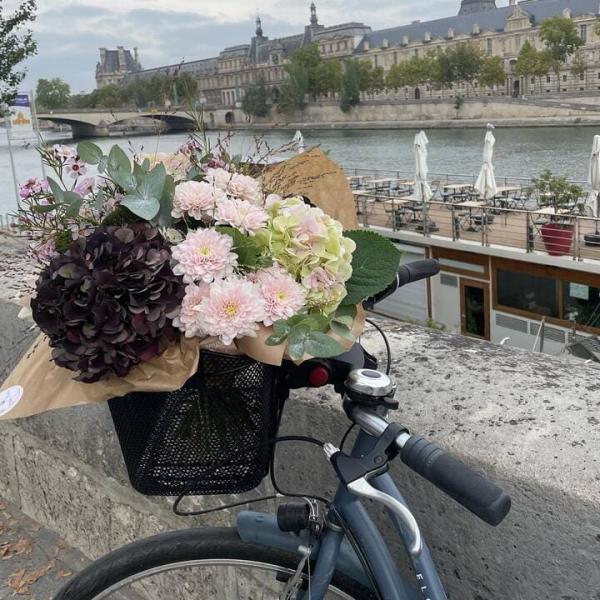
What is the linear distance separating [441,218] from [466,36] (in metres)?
52.4

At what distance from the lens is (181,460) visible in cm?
89

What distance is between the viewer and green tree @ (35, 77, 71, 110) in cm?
A: 4694

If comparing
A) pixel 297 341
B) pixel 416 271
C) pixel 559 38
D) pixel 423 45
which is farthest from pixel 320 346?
pixel 423 45

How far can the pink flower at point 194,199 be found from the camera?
83cm

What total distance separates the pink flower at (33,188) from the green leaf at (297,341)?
0.35 m

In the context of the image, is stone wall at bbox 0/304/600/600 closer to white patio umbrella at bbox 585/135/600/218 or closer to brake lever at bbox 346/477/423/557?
brake lever at bbox 346/477/423/557

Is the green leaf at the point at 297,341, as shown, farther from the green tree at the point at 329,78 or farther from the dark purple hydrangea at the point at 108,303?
the green tree at the point at 329,78

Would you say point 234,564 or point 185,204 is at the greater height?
point 185,204

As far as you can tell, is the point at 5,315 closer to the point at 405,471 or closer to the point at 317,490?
the point at 317,490

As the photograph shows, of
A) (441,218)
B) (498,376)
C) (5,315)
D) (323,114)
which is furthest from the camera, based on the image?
(323,114)

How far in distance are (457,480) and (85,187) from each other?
0.50 meters

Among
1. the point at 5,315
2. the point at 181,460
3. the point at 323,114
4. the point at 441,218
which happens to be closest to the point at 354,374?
the point at 181,460

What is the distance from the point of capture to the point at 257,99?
5684cm

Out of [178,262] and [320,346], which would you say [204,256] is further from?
[320,346]
